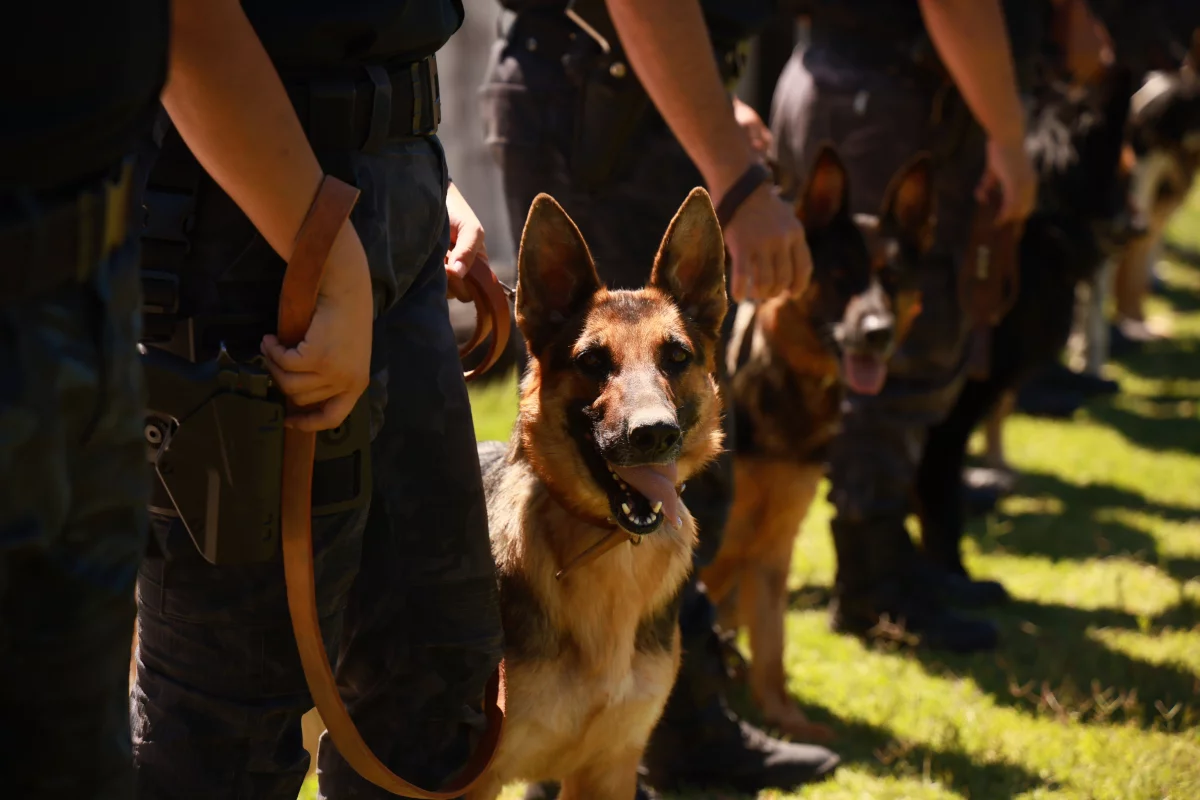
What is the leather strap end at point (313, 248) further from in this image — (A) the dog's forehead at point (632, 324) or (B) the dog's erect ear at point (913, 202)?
(B) the dog's erect ear at point (913, 202)

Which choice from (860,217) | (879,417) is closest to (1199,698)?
(879,417)

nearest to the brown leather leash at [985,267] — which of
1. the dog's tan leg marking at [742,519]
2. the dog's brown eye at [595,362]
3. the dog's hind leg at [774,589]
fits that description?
the dog's hind leg at [774,589]

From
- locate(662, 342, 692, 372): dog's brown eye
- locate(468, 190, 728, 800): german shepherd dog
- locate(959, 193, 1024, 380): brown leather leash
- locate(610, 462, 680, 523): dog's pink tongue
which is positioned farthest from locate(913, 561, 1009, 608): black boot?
locate(610, 462, 680, 523): dog's pink tongue

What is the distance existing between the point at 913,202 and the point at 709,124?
68.8 inches

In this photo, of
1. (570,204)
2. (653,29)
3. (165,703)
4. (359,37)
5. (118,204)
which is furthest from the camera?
(570,204)

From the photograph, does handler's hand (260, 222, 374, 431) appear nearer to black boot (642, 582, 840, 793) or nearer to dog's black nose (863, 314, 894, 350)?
black boot (642, 582, 840, 793)

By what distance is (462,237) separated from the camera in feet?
8.53

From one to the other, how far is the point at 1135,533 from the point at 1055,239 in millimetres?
1447

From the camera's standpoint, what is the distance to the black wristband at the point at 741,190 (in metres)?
2.99

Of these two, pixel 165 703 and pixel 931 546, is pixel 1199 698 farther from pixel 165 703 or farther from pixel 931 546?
pixel 165 703

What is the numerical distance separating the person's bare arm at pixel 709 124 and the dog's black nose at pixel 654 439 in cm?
51

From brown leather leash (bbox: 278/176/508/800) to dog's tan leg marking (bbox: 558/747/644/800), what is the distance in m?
0.61

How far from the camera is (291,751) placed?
2213mm

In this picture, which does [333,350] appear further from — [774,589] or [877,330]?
[877,330]
